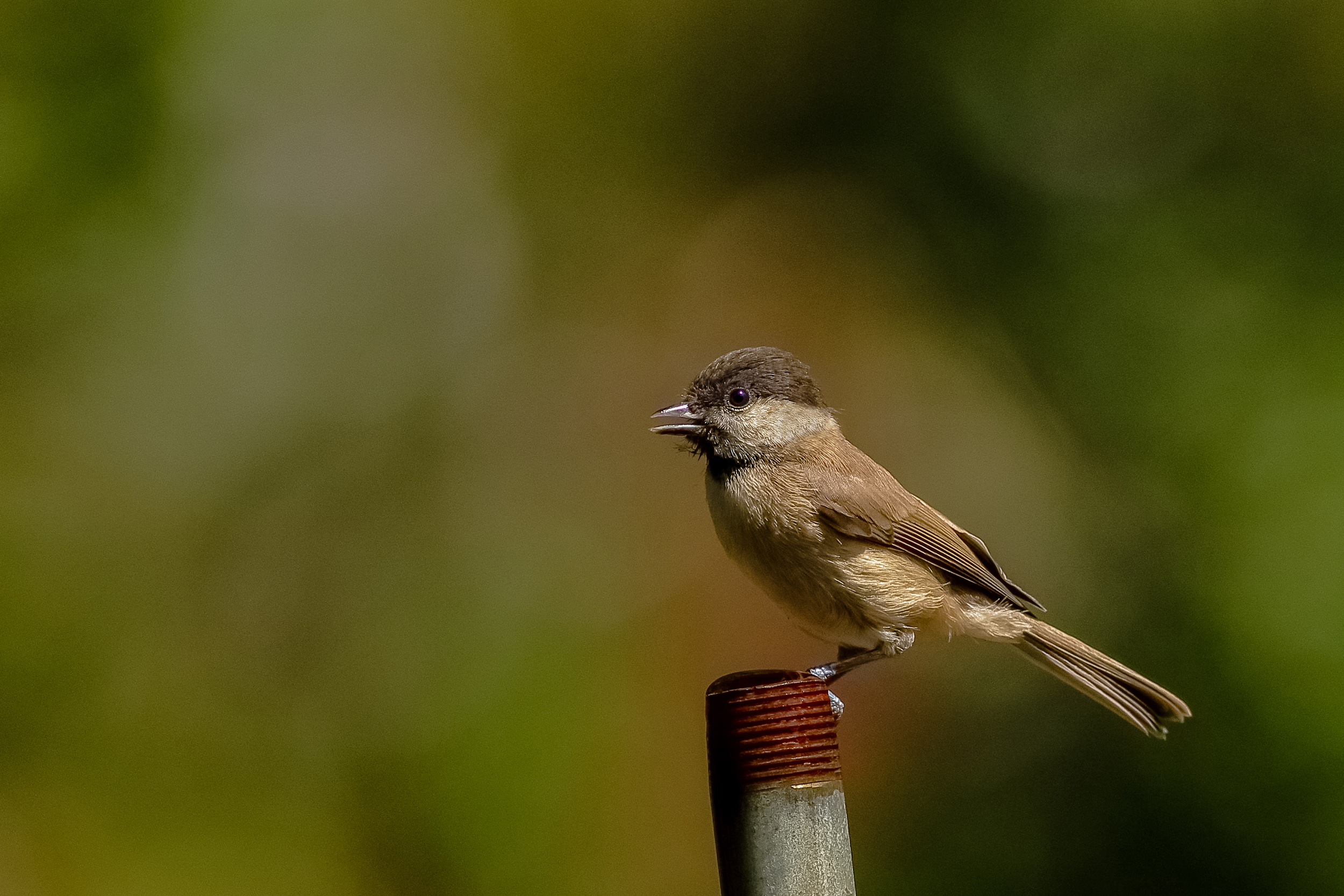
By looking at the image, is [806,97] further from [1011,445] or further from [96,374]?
[96,374]

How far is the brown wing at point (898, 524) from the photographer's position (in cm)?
371

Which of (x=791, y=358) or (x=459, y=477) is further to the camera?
(x=459, y=477)

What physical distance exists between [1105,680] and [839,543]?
117 cm

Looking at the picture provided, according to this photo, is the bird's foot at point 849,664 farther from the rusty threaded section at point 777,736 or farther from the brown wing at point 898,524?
the rusty threaded section at point 777,736

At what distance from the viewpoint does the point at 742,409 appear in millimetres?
3949

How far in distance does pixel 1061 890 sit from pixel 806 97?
13.2 ft

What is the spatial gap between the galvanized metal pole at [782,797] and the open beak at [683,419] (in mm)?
1598

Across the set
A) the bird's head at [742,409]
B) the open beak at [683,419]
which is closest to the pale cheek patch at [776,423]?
the bird's head at [742,409]

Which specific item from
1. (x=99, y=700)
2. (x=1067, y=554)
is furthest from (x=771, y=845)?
(x=99, y=700)

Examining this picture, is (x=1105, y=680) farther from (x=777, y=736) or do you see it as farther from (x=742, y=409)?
(x=777, y=736)

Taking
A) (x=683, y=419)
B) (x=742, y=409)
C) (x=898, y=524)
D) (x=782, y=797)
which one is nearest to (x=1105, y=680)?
(x=898, y=524)

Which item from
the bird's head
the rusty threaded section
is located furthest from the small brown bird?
the rusty threaded section

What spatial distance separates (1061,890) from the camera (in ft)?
15.2

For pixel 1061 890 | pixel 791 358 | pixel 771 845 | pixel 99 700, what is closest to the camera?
pixel 771 845
